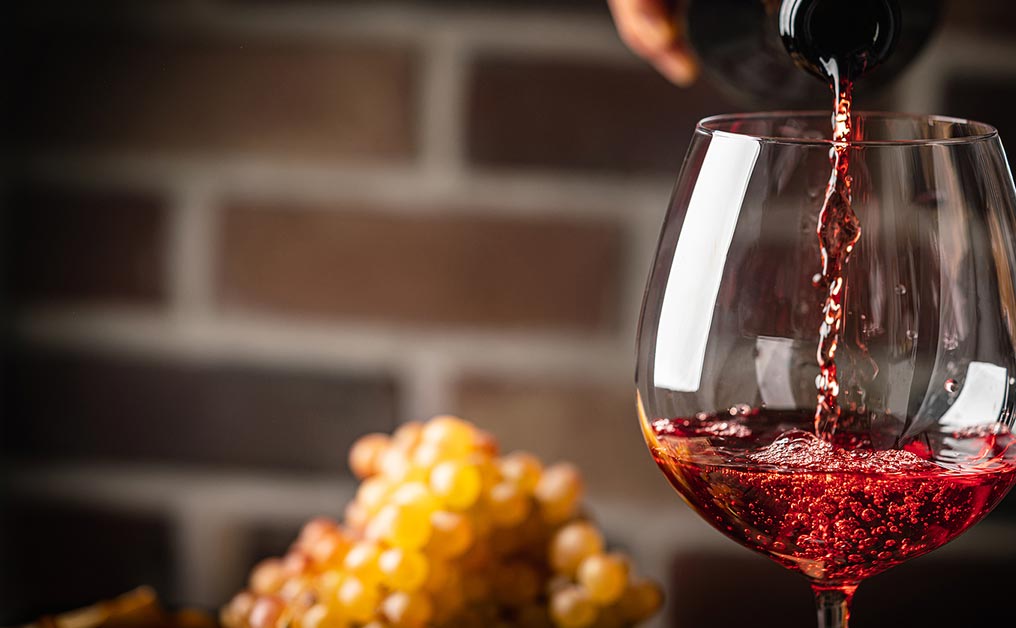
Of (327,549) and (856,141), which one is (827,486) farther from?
(327,549)

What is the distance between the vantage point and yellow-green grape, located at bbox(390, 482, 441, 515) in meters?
0.73

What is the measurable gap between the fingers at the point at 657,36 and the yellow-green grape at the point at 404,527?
37 cm

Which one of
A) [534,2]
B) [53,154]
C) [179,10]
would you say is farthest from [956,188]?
[53,154]

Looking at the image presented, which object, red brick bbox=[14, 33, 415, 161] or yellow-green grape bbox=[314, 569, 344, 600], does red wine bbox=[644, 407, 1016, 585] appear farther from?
red brick bbox=[14, 33, 415, 161]

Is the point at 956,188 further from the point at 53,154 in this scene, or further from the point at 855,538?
the point at 53,154

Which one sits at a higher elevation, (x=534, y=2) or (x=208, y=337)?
(x=534, y=2)

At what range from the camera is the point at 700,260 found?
1.76 ft

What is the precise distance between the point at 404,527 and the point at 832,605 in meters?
0.27

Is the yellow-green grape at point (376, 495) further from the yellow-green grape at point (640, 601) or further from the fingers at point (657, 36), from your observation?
the fingers at point (657, 36)

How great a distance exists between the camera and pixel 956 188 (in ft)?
1.72

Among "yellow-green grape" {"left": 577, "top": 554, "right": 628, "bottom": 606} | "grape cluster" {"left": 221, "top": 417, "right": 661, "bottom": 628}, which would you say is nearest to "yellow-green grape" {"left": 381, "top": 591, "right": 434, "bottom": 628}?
"grape cluster" {"left": 221, "top": 417, "right": 661, "bottom": 628}

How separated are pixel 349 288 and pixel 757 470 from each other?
52cm

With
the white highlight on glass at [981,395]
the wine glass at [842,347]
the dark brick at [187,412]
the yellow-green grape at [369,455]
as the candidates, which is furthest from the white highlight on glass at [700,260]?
the dark brick at [187,412]

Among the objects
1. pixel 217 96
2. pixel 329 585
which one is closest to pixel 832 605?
pixel 329 585
